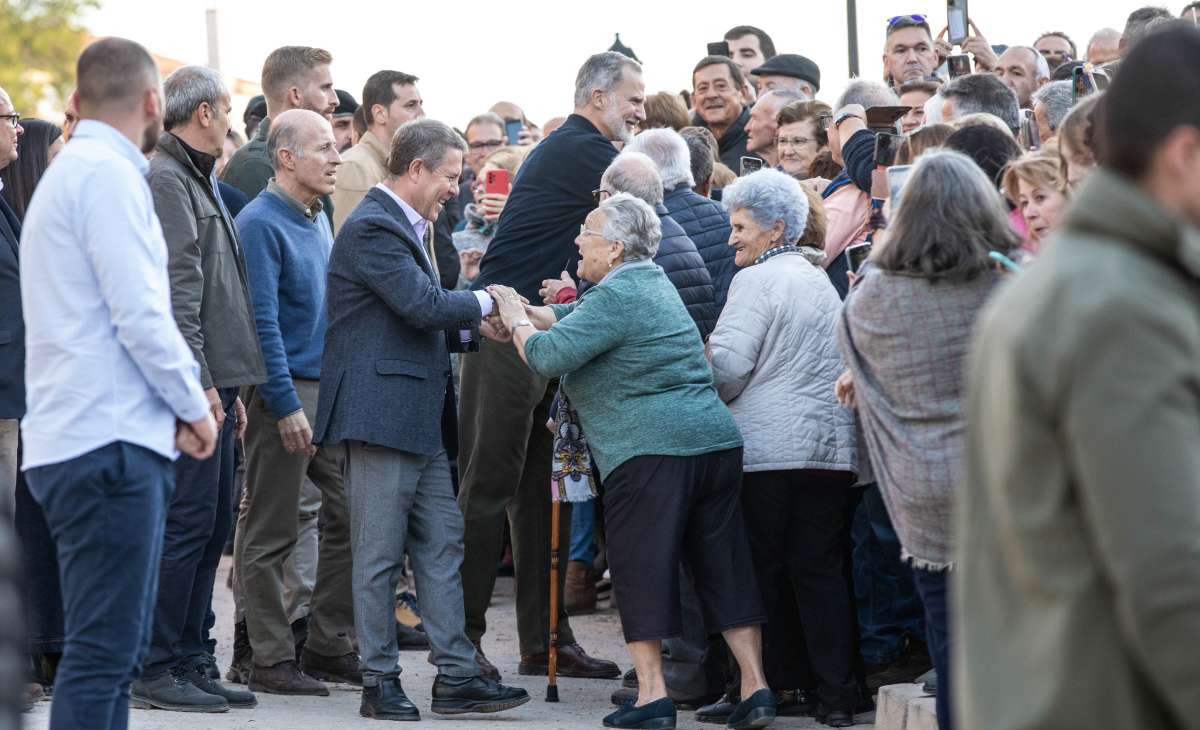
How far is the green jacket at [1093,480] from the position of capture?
1.99 m

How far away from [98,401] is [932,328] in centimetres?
225

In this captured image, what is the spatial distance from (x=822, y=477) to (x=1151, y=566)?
4212 millimetres

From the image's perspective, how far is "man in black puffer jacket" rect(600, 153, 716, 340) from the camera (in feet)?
21.7

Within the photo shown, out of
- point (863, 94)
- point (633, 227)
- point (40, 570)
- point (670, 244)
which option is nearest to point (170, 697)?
point (40, 570)

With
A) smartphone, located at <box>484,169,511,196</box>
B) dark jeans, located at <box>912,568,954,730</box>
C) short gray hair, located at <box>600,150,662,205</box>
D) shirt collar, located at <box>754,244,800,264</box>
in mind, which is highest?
short gray hair, located at <box>600,150,662,205</box>

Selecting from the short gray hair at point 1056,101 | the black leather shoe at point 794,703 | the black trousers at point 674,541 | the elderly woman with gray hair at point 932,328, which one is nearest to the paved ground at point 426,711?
the black leather shoe at point 794,703

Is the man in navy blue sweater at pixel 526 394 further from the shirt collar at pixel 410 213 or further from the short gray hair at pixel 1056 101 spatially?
the short gray hair at pixel 1056 101

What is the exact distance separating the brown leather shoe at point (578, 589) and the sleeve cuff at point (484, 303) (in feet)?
9.35

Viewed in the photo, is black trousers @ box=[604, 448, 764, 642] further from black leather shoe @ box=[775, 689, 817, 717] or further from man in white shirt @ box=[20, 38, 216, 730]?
man in white shirt @ box=[20, 38, 216, 730]

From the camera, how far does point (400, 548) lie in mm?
6348

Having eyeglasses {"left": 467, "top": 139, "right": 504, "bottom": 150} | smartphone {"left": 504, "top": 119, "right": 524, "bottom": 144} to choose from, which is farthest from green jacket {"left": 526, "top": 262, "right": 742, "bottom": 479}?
smartphone {"left": 504, "top": 119, "right": 524, "bottom": 144}

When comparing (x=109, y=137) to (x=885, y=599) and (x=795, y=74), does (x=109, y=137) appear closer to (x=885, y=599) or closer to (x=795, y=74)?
(x=885, y=599)

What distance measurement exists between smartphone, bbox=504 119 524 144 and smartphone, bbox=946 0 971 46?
4.03 m

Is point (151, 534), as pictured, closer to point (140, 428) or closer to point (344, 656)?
point (140, 428)
